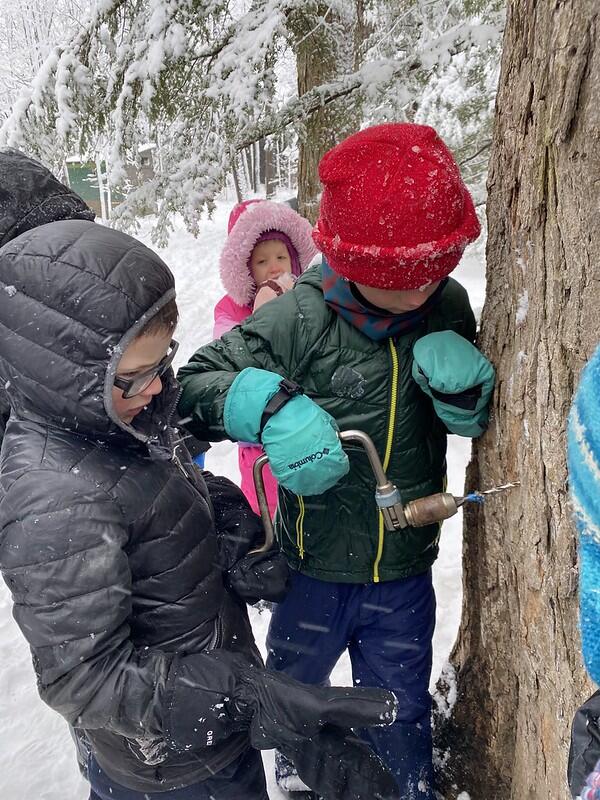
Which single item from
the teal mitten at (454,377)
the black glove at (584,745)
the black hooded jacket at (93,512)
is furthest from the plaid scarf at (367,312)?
the black glove at (584,745)

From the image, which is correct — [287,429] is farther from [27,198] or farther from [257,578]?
[27,198]

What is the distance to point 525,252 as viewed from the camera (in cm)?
166

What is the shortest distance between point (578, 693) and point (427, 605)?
27.8 inches

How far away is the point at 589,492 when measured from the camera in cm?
81

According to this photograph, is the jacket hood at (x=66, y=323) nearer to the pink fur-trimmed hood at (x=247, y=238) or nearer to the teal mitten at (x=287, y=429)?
the teal mitten at (x=287, y=429)

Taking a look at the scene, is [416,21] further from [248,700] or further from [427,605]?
[248,700]

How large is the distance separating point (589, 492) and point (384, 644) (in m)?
1.44

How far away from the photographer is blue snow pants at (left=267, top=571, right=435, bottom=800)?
80.5 inches

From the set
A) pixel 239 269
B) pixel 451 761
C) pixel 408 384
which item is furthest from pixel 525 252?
pixel 239 269

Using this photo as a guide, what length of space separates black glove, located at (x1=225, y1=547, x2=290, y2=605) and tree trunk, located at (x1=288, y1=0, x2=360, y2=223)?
11.5 ft

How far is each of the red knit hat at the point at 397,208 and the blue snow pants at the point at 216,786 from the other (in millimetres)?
1385

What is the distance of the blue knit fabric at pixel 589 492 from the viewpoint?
2.62 feet

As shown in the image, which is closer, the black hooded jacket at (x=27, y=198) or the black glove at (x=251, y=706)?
the black glove at (x=251, y=706)

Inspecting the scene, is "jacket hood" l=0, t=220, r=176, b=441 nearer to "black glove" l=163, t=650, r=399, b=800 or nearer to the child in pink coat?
"black glove" l=163, t=650, r=399, b=800
